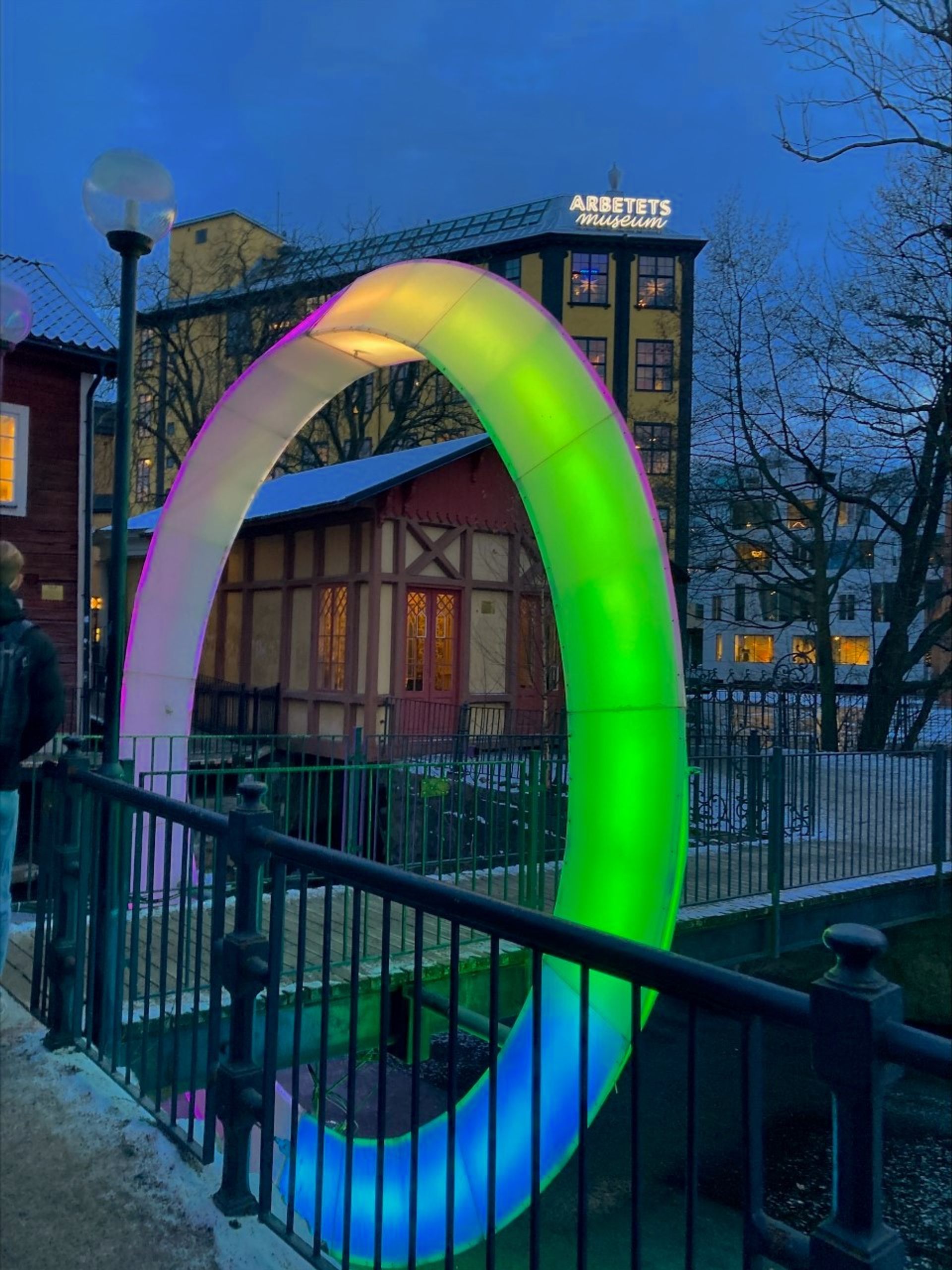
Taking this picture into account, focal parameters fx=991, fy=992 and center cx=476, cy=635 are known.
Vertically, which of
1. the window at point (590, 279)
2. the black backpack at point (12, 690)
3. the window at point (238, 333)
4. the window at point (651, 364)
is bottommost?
the black backpack at point (12, 690)

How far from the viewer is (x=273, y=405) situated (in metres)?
8.20

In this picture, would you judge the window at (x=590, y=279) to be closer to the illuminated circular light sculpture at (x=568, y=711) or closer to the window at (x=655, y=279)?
the window at (x=655, y=279)

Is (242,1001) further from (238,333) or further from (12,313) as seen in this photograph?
(238,333)

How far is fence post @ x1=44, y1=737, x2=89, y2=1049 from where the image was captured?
4.56 metres

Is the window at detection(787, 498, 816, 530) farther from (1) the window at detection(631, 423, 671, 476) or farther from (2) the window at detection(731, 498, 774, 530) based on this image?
(1) the window at detection(631, 423, 671, 476)

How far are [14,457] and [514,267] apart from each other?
1344 inches

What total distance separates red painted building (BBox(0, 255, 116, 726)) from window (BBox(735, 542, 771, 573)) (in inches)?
582

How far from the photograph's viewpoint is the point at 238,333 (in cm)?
3338

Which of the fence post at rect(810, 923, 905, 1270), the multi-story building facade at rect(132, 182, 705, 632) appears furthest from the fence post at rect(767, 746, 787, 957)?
the multi-story building facade at rect(132, 182, 705, 632)

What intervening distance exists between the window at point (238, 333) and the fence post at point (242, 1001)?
32.3 meters

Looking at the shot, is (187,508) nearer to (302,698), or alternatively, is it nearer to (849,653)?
(302,698)

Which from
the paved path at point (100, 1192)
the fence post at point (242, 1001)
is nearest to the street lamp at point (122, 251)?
the paved path at point (100, 1192)

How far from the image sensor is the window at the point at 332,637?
19016 millimetres

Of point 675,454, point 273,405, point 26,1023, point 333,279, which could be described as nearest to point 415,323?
point 273,405
